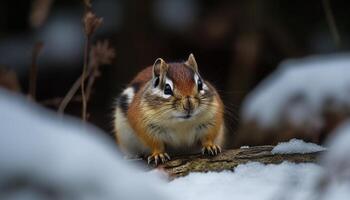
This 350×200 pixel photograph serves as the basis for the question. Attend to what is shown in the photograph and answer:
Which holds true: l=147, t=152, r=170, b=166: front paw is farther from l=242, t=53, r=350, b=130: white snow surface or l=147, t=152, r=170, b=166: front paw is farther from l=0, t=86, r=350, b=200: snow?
l=0, t=86, r=350, b=200: snow

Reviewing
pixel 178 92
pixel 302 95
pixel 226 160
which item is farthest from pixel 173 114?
pixel 302 95

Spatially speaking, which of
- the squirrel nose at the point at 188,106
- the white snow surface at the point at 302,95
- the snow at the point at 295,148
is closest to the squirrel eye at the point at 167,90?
the squirrel nose at the point at 188,106

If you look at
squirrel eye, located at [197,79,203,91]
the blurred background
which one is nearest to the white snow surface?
squirrel eye, located at [197,79,203,91]

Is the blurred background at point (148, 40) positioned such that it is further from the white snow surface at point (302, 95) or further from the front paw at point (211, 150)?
the front paw at point (211, 150)

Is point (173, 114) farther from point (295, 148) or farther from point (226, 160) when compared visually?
point (295, 148)

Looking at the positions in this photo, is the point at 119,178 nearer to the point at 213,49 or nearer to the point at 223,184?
the point at 223,184

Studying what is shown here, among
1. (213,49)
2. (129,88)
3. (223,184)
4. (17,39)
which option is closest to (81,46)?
(17,39)

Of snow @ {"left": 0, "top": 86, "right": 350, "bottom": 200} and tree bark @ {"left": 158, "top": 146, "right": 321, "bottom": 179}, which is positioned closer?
snow @ {"left": 0, "top": 86, "right": 350, "bottom": 200}

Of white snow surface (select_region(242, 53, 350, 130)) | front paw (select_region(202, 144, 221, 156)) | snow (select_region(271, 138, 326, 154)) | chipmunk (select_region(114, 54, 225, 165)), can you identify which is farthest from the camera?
white snow surface (select_region(242, 53, 350, 130))
